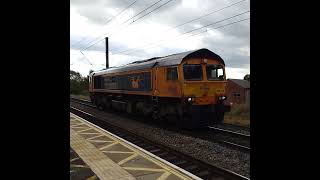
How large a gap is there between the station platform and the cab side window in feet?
13.7

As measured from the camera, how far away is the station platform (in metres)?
7.48

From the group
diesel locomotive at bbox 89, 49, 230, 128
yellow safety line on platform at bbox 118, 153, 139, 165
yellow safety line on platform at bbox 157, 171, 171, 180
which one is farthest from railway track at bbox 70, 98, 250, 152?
yellow safety line on platform at bbox 157, 171, 171, 180

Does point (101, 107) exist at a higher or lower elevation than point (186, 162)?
higher

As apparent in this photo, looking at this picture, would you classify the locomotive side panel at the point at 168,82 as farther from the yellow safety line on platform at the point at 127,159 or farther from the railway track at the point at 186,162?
the yellow safety line on platform at the point at 127,159

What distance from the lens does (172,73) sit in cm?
1457

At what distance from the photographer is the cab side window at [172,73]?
46.9 feet

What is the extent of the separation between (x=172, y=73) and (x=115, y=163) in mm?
6899

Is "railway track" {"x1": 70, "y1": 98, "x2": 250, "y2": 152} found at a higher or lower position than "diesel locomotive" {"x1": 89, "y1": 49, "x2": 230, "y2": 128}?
lower

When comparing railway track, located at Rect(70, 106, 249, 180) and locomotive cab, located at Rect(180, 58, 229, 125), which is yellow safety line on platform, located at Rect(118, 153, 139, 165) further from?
locomotive cab, located at Rect(180, 58, 229, 125)

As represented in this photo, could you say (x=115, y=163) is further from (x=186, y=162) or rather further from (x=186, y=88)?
(x=186, y=88)

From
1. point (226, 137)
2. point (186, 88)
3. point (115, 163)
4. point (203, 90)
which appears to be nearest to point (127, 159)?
point (115, 163)
